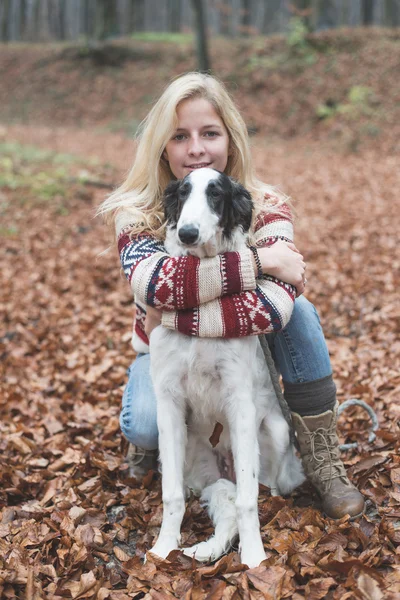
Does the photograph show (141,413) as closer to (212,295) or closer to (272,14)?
(212,295)

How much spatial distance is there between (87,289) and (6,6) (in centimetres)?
3068

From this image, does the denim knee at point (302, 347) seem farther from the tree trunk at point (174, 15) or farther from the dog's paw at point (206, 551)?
the tree trunk at point (174, 15)

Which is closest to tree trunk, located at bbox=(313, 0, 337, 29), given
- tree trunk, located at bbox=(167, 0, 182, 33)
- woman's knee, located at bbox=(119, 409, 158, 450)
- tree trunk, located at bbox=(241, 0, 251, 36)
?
tree trunk, located at bbox=(241, 0, 251, 36)

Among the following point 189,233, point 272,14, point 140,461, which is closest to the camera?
point 189,233

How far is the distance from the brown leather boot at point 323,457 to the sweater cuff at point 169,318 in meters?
0.90

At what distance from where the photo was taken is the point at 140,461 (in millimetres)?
3301

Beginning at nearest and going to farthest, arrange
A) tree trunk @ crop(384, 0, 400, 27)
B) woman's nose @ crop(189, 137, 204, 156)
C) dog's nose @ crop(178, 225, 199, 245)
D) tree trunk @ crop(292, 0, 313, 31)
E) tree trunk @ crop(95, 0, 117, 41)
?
dog's nose @ crop(178, 225, 199, 245), woman's nose @ crop(189, 137, 204, 156), tree trunk @ crop(292, 0, 313, 31), tree trunk @ crop(384, 0, 400, 27), tree trunk @ crop(95, 0, 117, 41)

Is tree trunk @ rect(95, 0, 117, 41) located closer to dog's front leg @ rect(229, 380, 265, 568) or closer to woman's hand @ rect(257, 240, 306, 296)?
woman's hand @ rect(257, 240, 306, 296)

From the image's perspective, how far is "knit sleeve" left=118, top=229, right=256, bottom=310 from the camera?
8.35ft

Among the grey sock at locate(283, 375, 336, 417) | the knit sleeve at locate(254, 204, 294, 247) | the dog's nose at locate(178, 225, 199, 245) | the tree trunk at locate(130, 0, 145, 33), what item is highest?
the tree trunk at locate(130, 0, 145, 33)

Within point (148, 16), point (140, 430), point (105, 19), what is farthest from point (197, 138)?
point (148, 16)

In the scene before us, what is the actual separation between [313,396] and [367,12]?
25.4 meters

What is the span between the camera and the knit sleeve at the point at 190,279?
8.35ft

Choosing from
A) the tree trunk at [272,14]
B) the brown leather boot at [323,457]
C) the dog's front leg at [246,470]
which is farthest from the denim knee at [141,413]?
the tree trunk at [272,14]
